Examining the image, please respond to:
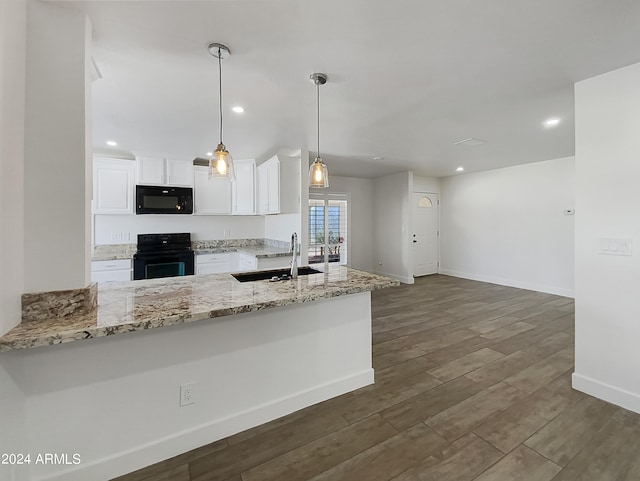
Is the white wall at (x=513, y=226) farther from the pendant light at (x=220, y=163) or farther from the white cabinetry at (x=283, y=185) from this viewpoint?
the pendant light at (x=220, y=163)

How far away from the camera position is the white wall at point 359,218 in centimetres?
669

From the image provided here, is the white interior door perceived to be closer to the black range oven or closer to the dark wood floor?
the dark wood floor

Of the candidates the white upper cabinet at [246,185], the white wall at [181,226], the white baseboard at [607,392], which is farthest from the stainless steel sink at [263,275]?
the white wall at [181,226]

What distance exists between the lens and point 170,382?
63.5 inches

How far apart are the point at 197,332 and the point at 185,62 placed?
6.03ft

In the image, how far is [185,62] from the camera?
75.9 inches

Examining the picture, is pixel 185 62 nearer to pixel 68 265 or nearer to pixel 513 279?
pixel 68 265

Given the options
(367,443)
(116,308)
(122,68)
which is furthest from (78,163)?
(367,443)

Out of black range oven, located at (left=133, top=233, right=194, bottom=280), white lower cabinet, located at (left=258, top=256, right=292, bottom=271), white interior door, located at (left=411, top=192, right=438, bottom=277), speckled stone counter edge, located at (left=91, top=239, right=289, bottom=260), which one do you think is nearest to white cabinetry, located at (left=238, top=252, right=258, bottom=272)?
white lower cabinet, located at (left=258, top=256, right=292, bottom=271)

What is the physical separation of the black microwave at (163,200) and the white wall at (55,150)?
3.27 m

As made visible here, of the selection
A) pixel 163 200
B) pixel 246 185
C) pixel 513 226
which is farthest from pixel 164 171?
pixel 513 226

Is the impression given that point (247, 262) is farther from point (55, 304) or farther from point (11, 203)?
point (11, 203)

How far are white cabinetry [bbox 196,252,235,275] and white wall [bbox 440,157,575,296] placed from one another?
527 cm

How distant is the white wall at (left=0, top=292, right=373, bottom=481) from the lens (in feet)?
4.46
